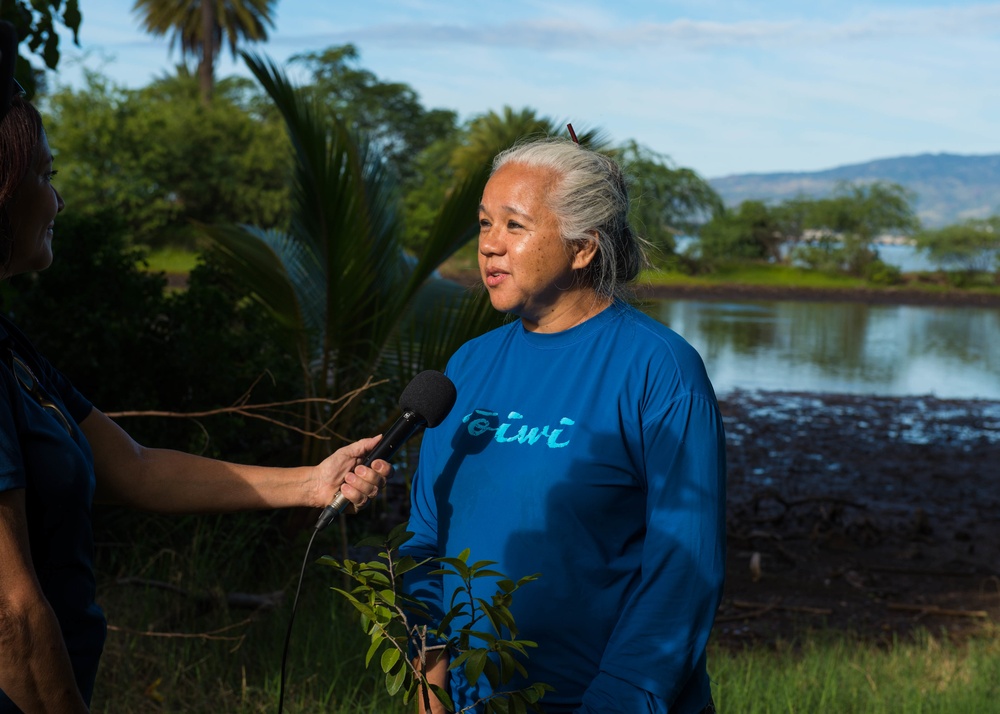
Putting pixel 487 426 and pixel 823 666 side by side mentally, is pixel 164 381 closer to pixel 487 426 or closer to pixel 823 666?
pixel 823 666

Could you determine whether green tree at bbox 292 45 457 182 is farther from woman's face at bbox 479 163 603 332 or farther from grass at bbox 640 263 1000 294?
woman's face at bbox 479 163 603 332

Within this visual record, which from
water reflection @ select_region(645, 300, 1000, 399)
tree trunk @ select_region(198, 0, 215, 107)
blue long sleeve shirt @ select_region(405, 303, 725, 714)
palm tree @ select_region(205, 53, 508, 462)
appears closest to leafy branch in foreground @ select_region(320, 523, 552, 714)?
blue long sleeve shirt @ select_region(405, 303, 725, 714)

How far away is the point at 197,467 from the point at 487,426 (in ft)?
2.35

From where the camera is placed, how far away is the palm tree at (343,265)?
19.2ft

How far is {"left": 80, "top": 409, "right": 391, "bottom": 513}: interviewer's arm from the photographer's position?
7.93 feet

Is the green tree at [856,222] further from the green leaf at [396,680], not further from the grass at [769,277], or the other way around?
the green leaf at [396,680]

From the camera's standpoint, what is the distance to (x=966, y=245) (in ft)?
177

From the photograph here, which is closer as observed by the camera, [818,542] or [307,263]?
[307,263]

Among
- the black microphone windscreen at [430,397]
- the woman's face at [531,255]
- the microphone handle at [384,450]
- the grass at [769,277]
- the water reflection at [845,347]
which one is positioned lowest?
the water reflection at [845,347]

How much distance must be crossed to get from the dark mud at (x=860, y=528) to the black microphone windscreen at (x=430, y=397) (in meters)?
5.02

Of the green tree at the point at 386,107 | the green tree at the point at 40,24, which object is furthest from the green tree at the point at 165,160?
the green tree at the point at 40,24

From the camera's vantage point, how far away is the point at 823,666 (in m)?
5.31

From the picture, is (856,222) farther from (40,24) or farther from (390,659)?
(390,659)

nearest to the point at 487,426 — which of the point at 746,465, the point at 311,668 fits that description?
the point at 311,668
